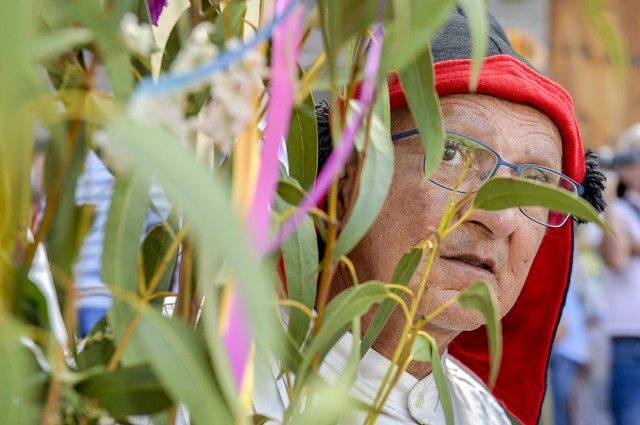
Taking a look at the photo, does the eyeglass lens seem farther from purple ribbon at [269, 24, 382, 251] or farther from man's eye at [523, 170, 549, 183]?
purple ribbon at [269, 24, 382, 251]

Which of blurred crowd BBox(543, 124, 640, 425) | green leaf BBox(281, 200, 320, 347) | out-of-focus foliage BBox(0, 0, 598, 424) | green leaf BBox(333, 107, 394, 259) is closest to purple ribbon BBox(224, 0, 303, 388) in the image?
out-of-focus foliage BBox(0, 0, 598, 424)

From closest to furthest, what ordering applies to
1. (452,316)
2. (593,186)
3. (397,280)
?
(397,280), (452,316), (593,186)

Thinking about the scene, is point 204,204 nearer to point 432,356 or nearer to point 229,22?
point 229,22

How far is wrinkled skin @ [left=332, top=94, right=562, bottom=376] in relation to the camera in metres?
1.43

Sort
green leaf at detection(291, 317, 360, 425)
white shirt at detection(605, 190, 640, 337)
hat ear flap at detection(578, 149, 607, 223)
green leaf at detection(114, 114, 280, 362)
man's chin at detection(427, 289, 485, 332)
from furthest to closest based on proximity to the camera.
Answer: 1. white shirt at detection(605, 190, 640, 337)
2. hat ear flap at detection(578, 149, 607, 223)
3. man's chin at detection(427, 289, 485, 332)
4. green leaf at detection(291, 317, 360, 425)
5. green leaf at detection(114, 114, 280, 362)

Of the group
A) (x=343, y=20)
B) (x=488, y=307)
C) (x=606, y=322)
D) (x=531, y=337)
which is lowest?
(x=606, y=322)

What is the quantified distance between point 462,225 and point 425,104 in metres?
0.64

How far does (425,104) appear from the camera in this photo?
79 centimetres

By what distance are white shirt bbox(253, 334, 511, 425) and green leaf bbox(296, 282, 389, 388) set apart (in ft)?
1.68

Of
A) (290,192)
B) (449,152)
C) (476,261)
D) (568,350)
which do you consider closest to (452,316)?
(476,261)

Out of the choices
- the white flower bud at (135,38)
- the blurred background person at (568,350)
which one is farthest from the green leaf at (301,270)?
the blurred background person at (568,350)

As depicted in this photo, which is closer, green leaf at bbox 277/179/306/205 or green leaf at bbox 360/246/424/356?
green leaf at bbox 277/179/306/205

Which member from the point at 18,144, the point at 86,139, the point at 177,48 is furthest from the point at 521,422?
the point at 18,144

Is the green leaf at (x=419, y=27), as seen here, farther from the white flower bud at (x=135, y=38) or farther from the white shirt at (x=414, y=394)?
the white shirt at (x=414, y=394)
